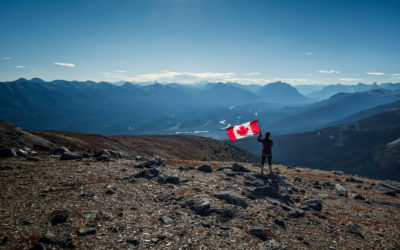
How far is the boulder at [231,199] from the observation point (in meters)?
15.9

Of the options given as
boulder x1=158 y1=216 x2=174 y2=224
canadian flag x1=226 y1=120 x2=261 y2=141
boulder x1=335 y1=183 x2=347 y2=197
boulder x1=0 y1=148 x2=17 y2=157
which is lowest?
boulder x1=335 y1=183 x2=347 y2=197

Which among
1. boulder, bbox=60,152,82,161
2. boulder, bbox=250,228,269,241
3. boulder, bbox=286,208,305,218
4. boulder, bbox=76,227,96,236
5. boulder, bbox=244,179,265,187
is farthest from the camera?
boulder, bbox=60,152,82,161

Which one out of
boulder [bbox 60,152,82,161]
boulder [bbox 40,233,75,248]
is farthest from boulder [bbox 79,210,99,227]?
boulder [bbox 60,152,82,161]

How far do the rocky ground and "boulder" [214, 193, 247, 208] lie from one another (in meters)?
0.08

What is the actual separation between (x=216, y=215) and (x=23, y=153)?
22221 millimetres

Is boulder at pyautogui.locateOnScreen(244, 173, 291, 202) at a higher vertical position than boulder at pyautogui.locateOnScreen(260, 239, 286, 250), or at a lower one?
lower

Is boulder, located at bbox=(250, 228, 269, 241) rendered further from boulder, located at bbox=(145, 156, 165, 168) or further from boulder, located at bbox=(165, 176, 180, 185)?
boulder, located at bbox=(145, 156, 165, 168)

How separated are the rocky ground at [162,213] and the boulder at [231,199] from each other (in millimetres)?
77

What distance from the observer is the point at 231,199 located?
16172 mm

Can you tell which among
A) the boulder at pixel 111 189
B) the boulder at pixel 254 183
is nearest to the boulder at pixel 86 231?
the boulder at pixel 111 189

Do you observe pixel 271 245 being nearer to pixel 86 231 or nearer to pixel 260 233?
pixel 260 233

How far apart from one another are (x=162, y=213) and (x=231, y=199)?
5703 mm

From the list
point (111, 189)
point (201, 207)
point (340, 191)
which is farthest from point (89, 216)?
point (340, 191)

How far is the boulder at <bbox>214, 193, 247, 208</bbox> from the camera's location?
1588cm
